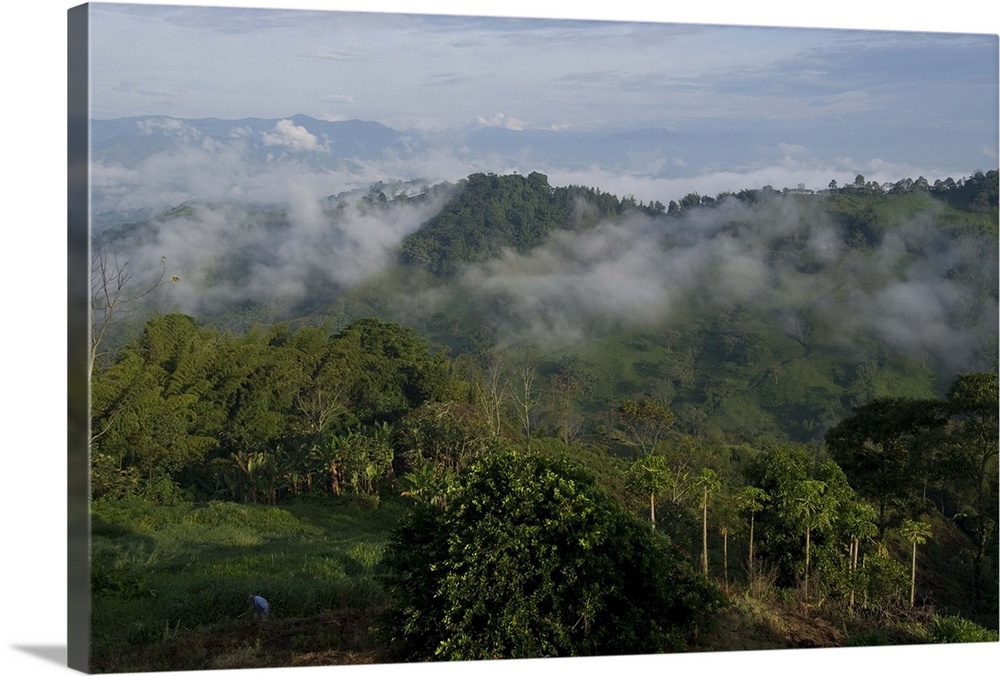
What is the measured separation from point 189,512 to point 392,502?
66.0 inches

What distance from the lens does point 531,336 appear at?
11.1m

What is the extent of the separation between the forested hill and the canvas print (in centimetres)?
4

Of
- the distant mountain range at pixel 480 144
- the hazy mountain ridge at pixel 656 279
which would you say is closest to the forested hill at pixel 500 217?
the hazy mountain ridge at pixel 656 279

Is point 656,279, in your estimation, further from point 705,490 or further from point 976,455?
point 976,455

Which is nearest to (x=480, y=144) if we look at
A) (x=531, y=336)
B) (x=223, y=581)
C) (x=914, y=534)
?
(x=531, y=336)

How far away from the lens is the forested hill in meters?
10.8

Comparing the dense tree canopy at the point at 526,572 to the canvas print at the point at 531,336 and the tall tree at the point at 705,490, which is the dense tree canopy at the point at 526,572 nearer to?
the canvas print at the point at 531,336

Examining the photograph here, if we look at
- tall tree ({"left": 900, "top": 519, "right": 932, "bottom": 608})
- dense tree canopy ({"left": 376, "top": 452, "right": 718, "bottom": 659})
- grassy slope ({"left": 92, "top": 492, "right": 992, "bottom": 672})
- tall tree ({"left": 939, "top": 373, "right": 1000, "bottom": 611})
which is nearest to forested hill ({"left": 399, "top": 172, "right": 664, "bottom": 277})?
A: grassy slope ({"left": 92, "top": 492, "right": 992, "bottom": 672})

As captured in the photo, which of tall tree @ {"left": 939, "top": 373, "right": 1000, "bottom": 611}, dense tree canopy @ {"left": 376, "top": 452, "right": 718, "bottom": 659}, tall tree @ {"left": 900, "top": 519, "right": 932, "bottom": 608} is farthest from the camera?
tall tree @ {"left": 939, "top": 373, "right": 1000, "bottom": 611}

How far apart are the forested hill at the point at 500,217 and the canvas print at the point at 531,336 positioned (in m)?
0.04

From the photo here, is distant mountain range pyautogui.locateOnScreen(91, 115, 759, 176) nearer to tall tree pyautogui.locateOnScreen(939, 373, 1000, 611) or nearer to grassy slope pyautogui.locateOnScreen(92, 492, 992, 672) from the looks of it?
tall tree pyautogui.locateOnScreen(939, 373, 1000, 611)

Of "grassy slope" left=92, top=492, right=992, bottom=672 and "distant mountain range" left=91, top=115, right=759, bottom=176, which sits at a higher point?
"distant mountain range" left=91, top=115, right=759, bottom=176

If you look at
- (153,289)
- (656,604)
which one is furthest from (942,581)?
(153,289)

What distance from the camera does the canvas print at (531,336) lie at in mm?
7590
